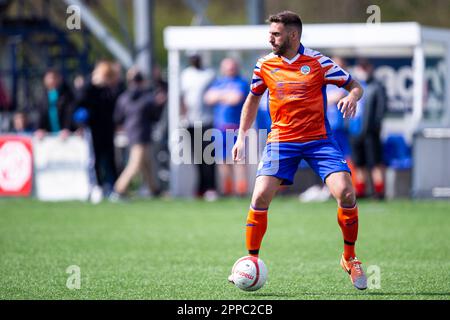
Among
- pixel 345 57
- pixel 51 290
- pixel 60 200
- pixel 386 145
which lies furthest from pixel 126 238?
pixel 345 57

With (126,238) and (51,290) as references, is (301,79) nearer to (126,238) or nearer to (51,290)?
(51,290)

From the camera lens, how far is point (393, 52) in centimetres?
1945

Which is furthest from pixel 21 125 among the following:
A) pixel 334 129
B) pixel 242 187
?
pixel 334 129

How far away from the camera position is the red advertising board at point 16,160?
17516mm

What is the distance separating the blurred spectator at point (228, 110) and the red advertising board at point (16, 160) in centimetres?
326

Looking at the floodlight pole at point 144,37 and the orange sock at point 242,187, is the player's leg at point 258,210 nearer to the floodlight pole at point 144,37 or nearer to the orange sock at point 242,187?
the orange sock at point 242,187

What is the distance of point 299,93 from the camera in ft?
27.3

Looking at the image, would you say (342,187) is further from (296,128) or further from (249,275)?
(249,275)

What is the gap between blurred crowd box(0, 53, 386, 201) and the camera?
17.0 metres

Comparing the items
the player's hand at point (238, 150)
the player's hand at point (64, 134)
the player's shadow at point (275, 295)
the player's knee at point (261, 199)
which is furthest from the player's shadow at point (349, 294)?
the player's hand at point (64, 134)

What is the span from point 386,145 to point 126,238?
6803mm

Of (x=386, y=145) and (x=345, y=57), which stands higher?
(x=345, y=57)
